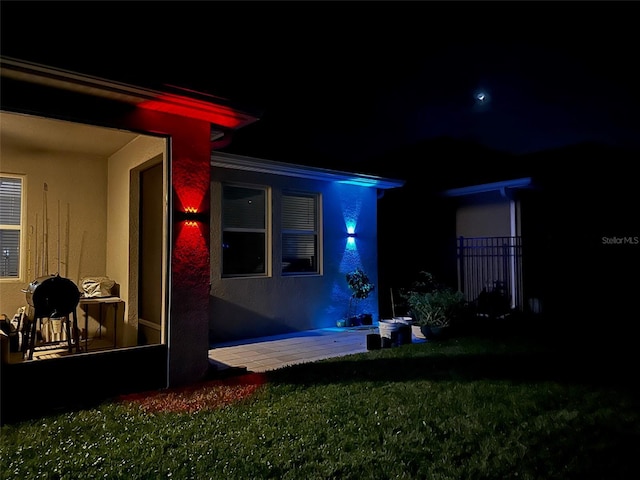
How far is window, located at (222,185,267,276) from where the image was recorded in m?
7.94

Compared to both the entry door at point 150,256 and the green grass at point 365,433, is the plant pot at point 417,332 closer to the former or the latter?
the green grass at point 365,433

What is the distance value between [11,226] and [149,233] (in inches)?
85.4

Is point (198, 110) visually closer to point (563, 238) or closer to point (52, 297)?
point (52, 297)

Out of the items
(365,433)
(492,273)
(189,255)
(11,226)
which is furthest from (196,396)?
(492,273)

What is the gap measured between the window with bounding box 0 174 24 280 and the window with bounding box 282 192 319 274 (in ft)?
14.0

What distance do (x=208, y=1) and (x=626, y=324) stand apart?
32.6 feet

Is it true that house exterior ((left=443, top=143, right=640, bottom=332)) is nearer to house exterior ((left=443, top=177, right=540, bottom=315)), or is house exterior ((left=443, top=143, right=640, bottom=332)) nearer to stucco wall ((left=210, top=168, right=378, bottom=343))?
house exterior ((left=443, top=177, right=540, bottom=315))

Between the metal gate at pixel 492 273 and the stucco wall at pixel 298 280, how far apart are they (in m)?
2.80

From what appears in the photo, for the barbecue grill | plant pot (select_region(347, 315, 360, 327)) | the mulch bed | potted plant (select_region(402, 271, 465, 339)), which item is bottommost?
the mulch bed

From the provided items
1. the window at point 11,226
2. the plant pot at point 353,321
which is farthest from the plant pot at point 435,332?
the window at point 11,226

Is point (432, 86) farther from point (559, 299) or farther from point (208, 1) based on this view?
point (208, 1)

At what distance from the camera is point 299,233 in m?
8.88

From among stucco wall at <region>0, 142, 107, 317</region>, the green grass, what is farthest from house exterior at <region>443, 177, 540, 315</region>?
stucco wall at <region>0, 142, 107, 317</region>

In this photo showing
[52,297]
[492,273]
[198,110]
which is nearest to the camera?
[198,110]
